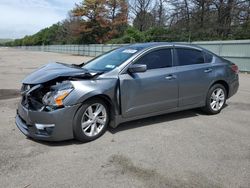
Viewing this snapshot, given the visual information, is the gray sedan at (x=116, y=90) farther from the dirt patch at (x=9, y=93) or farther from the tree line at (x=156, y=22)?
the tree line at (x=156, y=22)

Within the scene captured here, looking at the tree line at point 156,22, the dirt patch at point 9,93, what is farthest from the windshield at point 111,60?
the tree line at point 156,22

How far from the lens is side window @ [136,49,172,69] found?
532cm

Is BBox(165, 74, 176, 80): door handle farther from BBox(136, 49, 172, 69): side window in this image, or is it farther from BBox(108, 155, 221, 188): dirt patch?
BBox(108, 155, 221, 188): dirt patch

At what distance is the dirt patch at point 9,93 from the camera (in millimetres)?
8406

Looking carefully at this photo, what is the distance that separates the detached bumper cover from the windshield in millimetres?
1115

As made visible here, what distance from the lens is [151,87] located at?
523cm

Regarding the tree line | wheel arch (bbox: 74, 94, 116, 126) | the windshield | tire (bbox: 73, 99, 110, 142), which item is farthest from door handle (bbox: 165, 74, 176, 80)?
the tree line

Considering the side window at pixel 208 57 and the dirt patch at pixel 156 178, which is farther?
the side window at pixel 208 57

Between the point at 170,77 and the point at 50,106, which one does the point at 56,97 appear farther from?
the point at 170,77

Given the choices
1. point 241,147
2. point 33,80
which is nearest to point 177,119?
point 241,147

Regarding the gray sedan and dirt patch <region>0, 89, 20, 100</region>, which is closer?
the gray sedan

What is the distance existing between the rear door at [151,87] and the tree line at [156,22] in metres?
18.4

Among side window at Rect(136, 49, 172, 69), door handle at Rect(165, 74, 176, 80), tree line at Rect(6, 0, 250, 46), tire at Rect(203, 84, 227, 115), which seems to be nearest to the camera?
side window at Rect(136, 49, 172, 69)

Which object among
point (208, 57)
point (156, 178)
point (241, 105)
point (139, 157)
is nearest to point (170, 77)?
point (208, 57)
